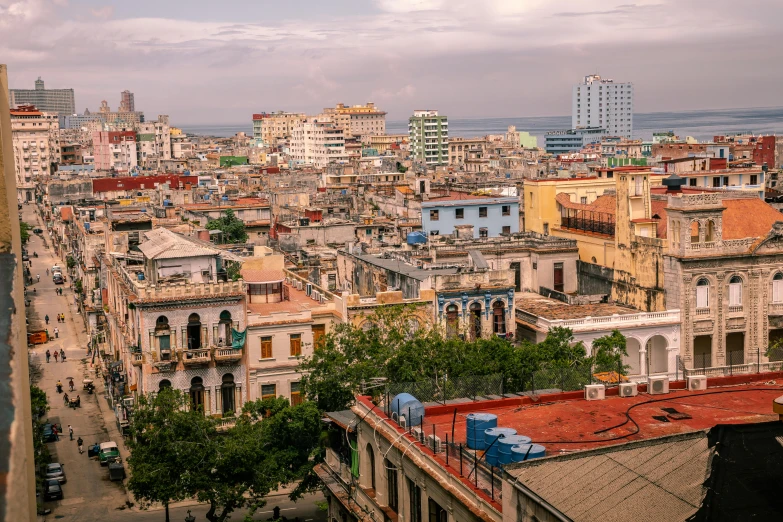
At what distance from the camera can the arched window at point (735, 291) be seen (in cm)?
5100

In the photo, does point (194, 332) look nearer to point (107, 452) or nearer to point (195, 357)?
point (195, 357)

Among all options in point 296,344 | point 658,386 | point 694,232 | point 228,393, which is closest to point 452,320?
point 296,344

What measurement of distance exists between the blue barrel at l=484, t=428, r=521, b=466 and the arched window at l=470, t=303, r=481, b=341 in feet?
91.5

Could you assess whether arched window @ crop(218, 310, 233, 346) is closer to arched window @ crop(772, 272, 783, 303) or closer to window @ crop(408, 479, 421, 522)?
window @ crop(408, 479, 421, 522)

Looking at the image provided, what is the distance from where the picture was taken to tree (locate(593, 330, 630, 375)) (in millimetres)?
42594

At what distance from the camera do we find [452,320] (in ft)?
160

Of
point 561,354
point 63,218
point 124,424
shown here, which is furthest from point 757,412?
point 63,218

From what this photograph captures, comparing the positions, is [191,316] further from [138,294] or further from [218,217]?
[218,217]

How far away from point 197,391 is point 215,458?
11.3m

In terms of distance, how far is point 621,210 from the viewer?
5562 centimetres

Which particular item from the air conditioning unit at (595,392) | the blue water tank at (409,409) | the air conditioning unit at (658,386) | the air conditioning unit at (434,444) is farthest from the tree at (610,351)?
the air conditioning unit at (434,444)

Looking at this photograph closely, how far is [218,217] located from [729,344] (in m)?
64.4

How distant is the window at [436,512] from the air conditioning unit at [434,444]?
106 centimetres

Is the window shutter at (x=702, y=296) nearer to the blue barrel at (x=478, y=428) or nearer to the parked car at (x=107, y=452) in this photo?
the parked car at (x=107, y=452)
